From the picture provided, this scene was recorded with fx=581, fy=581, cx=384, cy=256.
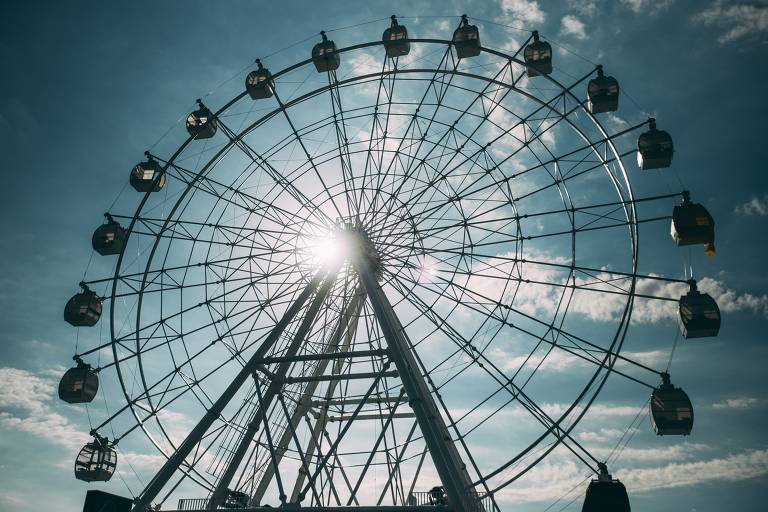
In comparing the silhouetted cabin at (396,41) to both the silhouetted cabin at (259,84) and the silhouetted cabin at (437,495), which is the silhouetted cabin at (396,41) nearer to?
the silhouetted cabin at (259,84)

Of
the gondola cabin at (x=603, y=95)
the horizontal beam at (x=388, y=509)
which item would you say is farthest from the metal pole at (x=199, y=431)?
the gondola cabin at (x=603, y=95)

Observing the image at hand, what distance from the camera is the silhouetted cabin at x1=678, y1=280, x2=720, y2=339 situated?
16562 mm

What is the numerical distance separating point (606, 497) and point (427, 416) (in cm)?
417

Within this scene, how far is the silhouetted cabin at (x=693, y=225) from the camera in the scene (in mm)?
16891

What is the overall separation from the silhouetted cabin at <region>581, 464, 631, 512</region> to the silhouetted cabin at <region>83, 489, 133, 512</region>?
404 inches

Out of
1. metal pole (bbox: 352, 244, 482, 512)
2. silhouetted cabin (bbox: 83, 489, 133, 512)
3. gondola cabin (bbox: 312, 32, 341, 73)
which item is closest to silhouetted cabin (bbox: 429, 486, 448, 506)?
metal pole (bbox: 352, 244, 482, 512)

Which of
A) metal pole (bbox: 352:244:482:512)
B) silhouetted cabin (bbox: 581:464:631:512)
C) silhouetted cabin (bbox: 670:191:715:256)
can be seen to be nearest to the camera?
metal pole (bbox: 352:244:482:512)

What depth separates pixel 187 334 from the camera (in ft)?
65.9

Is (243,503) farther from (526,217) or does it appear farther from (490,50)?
(490,50)

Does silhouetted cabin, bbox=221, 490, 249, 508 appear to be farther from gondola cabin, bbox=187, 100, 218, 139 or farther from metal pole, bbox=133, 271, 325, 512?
gondola cabin, bbox=187, 100, 218, 139

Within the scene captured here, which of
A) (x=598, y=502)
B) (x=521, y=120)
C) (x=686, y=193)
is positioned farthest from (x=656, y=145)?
(x=598, y=502)

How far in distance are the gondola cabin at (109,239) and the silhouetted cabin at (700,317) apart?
711 inches

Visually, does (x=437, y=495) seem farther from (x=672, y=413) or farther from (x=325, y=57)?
(x=325, y=57)

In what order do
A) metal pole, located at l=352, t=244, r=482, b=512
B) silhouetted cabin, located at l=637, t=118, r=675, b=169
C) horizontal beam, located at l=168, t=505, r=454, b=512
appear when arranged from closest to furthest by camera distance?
horizontal beam, located at l=168, t=505, r=454, b=512
metal pole, located at l=352, t=244, r=482, b=512
silhouetted cabin, located at l=637, t=118, r=675, b=169
